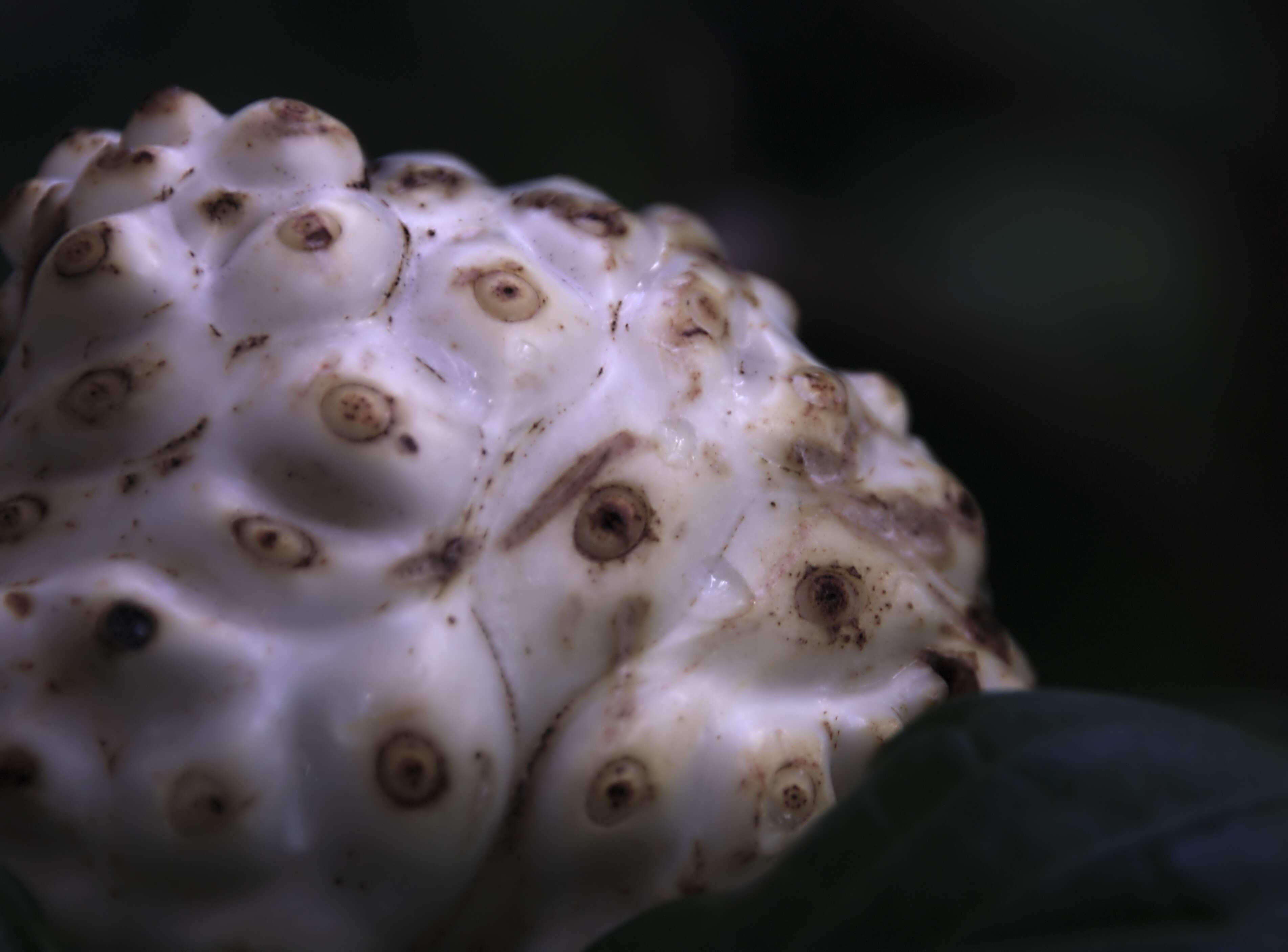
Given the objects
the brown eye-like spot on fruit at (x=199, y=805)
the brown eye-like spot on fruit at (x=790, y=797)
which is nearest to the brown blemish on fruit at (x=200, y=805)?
the brown eye-like spot on fruit at (x=199, y=805)

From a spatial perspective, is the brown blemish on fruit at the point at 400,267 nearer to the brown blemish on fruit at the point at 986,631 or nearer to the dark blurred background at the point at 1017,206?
the brown blemish on fruit at the point at 986,631

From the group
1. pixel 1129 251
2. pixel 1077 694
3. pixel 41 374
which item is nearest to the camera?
pixel 1077 694

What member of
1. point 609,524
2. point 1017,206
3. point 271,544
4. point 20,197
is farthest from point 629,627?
point 1017,206

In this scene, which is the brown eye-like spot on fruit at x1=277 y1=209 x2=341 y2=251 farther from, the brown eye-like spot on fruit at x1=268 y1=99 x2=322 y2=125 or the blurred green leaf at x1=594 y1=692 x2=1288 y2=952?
the blurred green leaf at x1=594 y1=692 x2=1288 y2=952

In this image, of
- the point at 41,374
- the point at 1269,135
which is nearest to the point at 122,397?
the point at 41,374

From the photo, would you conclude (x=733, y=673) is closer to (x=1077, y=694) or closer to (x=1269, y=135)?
(x=1077, y=694)

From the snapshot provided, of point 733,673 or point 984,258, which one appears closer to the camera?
point 733,673
